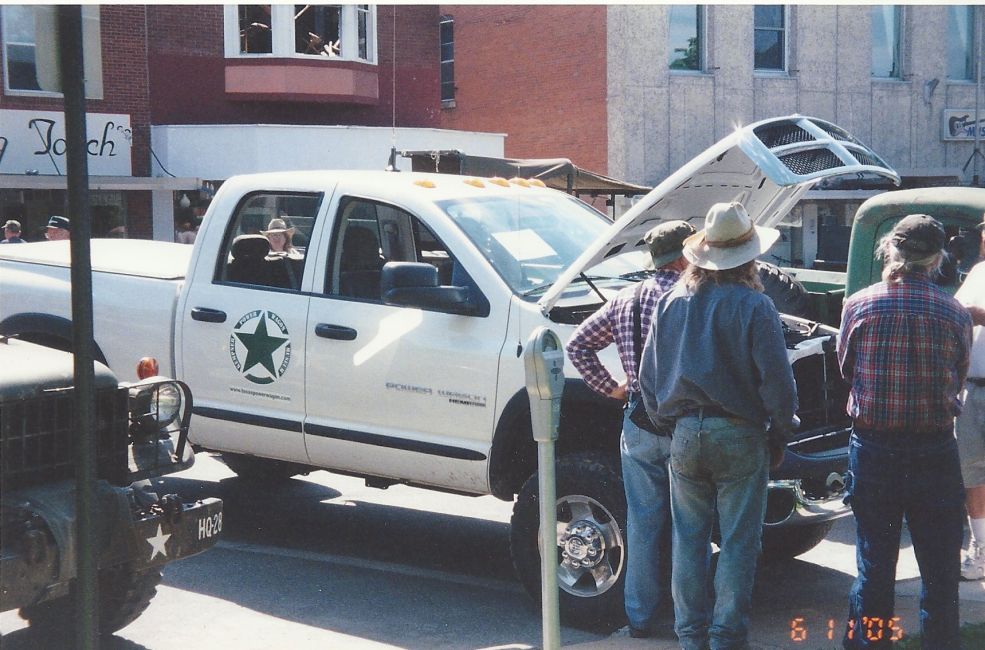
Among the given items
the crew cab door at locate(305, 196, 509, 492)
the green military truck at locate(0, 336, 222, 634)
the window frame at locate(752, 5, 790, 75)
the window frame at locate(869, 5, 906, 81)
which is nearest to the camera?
the green military truck at locate(0, 336, 222, 634)

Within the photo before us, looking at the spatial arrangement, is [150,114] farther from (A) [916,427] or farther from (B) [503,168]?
(A) [916,427]

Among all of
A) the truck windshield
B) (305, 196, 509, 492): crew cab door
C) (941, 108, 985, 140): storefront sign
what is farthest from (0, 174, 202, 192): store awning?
(941, 108, 985, 140): storefront sign

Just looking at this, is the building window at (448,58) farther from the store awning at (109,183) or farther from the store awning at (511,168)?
the store awning at (511,168)

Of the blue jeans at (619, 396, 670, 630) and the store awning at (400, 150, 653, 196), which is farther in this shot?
the store awning at (400, 150, 653, 196)

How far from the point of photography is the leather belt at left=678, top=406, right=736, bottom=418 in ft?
15.1

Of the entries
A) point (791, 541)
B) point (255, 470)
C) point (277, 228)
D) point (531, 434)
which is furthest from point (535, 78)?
point (531, 434)

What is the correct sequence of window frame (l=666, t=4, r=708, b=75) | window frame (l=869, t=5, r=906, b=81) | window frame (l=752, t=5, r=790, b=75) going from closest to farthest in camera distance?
window frame (l=666, t=4, r=708, b=75) → window frame (l=752, t=5, r=790, b=75) → window frame (l=869, t=5, r=906, b=81)

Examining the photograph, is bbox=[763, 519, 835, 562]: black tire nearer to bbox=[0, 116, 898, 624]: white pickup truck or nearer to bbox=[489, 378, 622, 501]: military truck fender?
bbox=[0, 116, 898, 624]: white pickup truck

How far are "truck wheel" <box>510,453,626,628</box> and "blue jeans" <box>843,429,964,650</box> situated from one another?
1.11 m

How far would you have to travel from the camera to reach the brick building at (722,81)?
77.4 feet

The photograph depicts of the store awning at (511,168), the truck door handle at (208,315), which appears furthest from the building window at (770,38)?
the truck door handle at (208,315)

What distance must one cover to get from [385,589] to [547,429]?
102 inches

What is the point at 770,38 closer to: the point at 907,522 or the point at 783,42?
the point at 783,42

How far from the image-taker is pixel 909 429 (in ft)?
15.4
